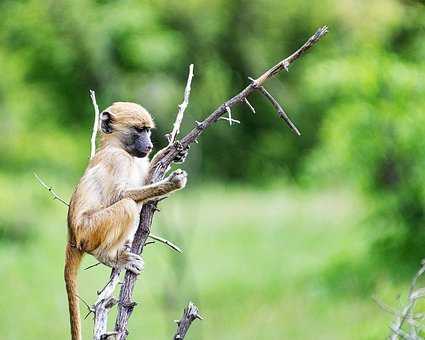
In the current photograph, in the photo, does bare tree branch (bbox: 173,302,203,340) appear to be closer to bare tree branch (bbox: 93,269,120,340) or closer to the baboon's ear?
bare tree branch (bbox: 93,269,120,340)

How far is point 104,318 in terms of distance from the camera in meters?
4.23

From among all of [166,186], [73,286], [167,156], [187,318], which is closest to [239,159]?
[73,286]

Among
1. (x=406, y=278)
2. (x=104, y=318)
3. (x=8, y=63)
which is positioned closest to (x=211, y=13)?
(x=8, y=63)

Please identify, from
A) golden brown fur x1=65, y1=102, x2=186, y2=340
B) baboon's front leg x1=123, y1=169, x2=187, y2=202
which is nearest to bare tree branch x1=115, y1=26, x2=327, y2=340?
baboon's front leg x1=123, y1=169, x2=187, y2=202

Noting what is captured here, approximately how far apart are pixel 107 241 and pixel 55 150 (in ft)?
36.3

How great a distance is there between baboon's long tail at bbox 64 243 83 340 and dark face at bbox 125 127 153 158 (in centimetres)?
72

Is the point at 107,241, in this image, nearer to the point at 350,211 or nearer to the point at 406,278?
the point at 406,278

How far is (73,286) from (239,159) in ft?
46.8

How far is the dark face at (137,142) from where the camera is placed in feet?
18.7

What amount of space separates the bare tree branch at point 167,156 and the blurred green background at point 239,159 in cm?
252

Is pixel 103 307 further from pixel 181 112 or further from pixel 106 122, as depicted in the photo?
pixel 106 122

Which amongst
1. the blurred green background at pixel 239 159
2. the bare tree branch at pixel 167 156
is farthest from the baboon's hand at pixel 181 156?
the blurred green background at pixel 239 159

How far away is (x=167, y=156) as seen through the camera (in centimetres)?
464

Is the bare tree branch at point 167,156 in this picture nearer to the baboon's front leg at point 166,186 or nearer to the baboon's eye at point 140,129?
the baboon's front leg at point 166,186
